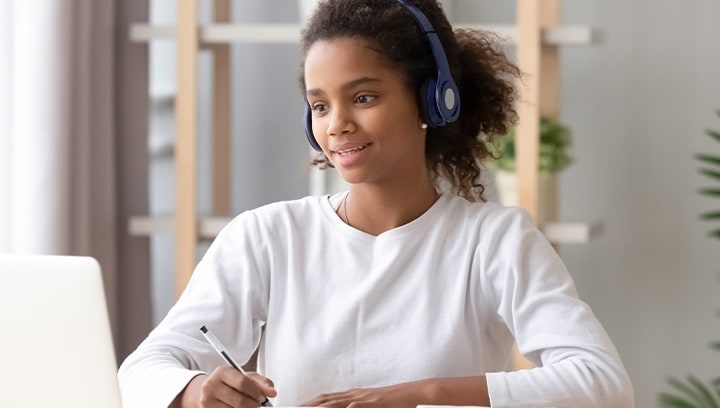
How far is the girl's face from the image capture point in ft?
4.19

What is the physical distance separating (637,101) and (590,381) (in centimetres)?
177

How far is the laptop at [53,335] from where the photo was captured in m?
0.74

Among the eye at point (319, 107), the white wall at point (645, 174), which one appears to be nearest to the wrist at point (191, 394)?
the eye at point (319, 107)

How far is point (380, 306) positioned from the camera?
1.31 metres

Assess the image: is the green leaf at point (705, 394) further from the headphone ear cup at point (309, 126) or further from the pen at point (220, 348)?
the pen at point (220, 348)

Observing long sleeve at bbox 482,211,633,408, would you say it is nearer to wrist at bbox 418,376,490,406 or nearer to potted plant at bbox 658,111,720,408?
wrist at bbox 418,376,490,406

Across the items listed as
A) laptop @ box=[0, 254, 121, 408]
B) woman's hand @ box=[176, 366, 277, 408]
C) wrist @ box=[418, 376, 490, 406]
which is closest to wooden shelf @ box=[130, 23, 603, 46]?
wrist @ box=[418, 376, 490, 406]

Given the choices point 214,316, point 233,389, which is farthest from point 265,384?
point 214,316

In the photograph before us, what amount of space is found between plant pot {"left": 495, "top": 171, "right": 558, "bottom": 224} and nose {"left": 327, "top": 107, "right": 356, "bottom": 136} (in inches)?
47.4

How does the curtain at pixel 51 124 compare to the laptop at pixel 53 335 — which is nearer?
the laptop at pixel 53 335

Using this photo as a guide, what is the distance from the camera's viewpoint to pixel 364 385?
128cm

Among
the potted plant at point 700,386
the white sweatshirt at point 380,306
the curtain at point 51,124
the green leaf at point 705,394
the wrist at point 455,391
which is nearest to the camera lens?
the wrist at point 455,391

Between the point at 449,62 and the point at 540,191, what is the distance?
1136 mm

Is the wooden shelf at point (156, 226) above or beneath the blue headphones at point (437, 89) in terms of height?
beneath
